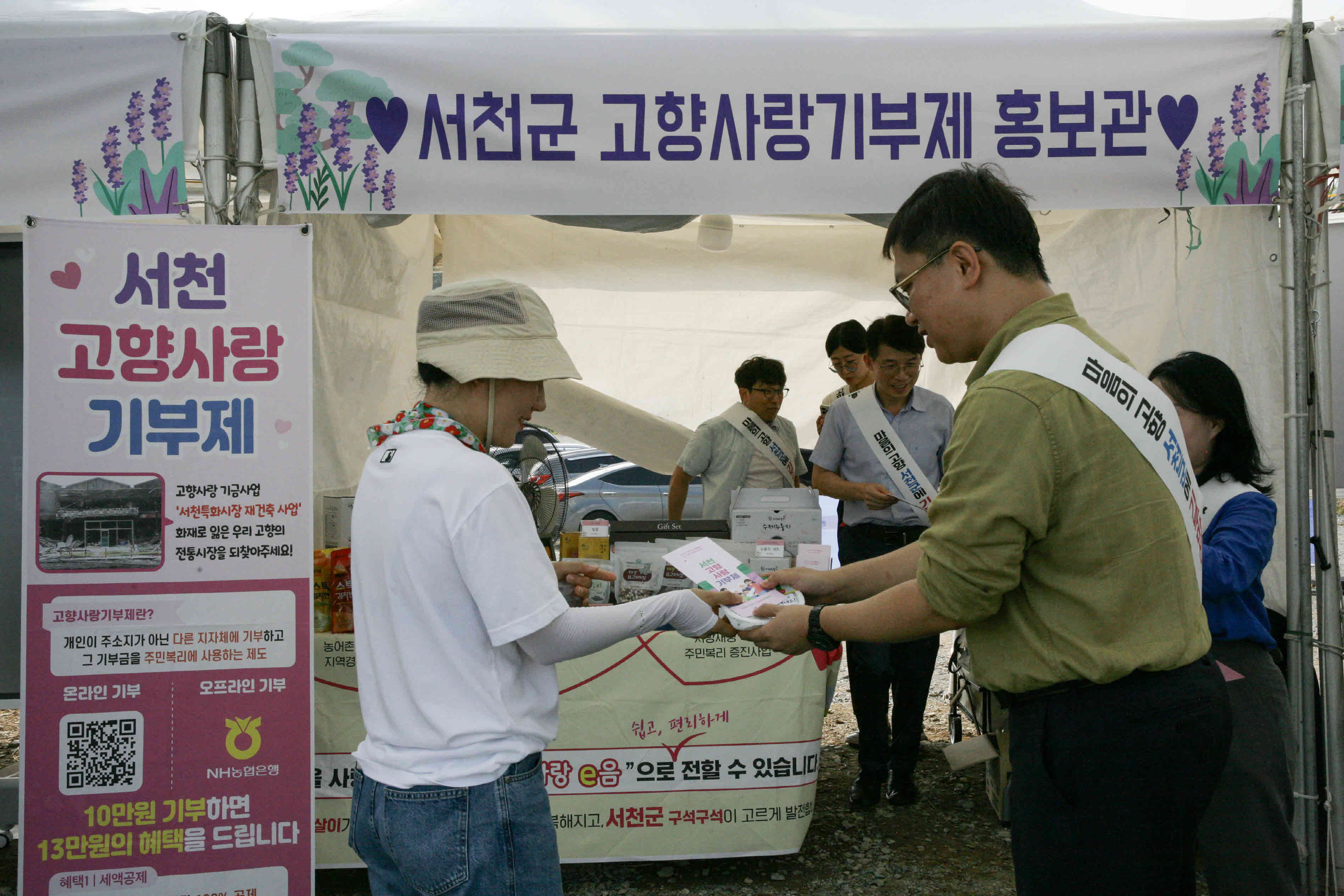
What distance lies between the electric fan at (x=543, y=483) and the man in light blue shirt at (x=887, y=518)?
111cm

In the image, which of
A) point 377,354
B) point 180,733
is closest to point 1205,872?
point 180,733

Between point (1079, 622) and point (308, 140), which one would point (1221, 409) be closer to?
point (1079, 622)

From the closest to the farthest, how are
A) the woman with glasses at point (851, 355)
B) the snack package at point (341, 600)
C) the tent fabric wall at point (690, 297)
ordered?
1. the snack package at point (341, 600)
2. the woman with glasses at point (851, 355)
3. the tent fabric wall at point (690, 297)

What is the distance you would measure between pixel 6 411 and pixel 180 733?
5.34ft

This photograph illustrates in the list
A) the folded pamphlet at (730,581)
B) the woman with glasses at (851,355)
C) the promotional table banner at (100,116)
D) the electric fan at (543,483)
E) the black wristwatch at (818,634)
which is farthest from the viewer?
the woman with glasses at (851,355)

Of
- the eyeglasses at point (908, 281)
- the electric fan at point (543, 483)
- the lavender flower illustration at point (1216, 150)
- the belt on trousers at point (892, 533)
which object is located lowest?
the belt on trousers at point (892, 533)

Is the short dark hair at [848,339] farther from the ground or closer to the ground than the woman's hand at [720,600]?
farther from the ground

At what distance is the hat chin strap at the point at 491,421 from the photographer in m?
1.75

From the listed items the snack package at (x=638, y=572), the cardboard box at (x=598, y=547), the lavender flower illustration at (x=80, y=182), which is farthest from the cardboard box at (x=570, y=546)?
the lavender flower illustration at (x=80, y=182)

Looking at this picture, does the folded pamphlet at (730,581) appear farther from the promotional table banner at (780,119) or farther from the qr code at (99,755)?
the qr code at (99,755)

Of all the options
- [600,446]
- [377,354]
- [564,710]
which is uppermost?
[377,354]

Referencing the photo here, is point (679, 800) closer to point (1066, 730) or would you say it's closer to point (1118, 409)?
point (1066, 730)

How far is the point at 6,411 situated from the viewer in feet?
12.3

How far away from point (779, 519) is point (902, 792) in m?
1.44
